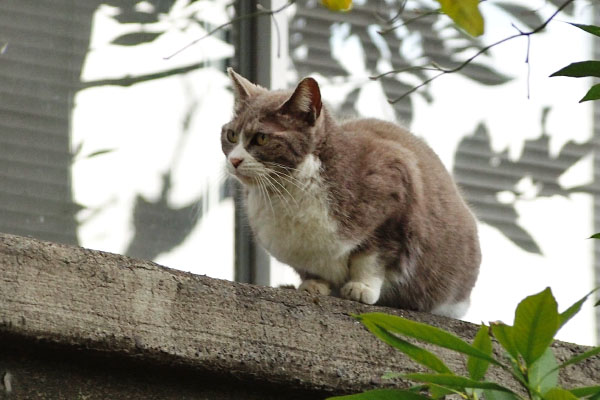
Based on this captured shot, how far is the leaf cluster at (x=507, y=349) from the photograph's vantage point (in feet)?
3.24

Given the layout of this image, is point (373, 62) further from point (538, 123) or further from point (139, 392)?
point (139, 392)

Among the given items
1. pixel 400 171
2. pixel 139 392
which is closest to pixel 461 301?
pixel 400 171

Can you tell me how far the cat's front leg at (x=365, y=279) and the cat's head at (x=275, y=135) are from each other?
26 centimetres

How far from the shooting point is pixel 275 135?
2.29 metres

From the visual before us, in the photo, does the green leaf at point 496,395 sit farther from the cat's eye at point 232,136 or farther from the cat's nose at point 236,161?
the cat's eye at point 232,136

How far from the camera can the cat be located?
2.21m

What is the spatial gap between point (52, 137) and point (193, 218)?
52cm

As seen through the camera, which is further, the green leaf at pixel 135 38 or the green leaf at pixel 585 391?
the green leaf at pixel 135 38

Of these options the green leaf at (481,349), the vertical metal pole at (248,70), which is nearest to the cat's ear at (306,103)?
the vertical metal pole at (248,70)

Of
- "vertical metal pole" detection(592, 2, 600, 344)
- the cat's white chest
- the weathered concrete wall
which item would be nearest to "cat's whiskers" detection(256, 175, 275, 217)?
the cat's white chest

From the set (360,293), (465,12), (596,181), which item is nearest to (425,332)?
(465,12)

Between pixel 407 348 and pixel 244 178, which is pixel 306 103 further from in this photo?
pixel 407 348

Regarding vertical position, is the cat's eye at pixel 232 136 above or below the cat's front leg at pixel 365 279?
above

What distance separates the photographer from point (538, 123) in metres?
3.63
